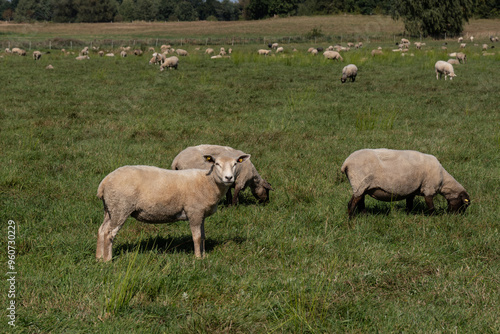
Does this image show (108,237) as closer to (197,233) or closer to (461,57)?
(197,233)

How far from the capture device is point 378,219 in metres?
6.78

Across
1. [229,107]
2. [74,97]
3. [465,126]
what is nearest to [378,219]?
[465,126]

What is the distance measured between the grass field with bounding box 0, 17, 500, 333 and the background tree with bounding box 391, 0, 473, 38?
160 ft

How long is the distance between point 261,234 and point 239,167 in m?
1.77

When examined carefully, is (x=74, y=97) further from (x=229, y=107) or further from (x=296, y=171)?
(x=296, y=171)

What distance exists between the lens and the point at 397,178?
6.75m

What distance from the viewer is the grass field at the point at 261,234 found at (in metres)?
4.22

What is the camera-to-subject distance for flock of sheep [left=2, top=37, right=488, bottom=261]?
200 inches

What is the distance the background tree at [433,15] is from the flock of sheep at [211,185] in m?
58.9

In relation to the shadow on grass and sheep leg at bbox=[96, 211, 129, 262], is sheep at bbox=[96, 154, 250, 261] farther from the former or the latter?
the shadow on grass

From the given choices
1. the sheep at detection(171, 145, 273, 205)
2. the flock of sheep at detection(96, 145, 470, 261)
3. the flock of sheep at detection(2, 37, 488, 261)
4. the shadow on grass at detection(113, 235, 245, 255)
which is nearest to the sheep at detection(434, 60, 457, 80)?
the flock of sheep at detection(2, 37, 488, 261)

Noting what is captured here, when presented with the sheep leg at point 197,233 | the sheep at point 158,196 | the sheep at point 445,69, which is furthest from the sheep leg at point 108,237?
the sheep at point 445,69

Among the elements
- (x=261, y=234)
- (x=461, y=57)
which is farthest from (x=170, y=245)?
(x=461, y=57)

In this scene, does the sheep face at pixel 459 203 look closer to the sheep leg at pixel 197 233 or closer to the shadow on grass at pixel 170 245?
the shadow on grass at pixel 170 245
